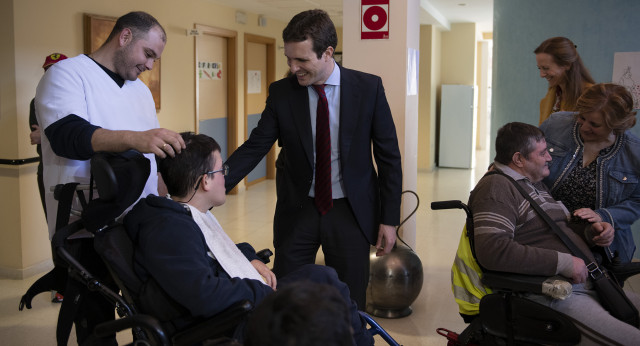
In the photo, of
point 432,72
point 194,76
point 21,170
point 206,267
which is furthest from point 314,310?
point 432,72

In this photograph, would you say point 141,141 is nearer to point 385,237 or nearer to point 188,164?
point 188,164

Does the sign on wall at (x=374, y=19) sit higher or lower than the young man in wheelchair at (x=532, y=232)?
higher

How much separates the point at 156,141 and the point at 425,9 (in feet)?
23.9

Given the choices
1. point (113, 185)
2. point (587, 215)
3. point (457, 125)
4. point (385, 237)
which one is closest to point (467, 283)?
point (385, 237)

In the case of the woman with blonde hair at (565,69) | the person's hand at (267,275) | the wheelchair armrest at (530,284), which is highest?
the woman with blonde hair at (565,69)

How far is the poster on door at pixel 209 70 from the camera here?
A: 7.48 m

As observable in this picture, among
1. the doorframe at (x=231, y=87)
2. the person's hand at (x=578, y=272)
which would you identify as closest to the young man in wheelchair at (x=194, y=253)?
the person's hand at (x=578, y=272)

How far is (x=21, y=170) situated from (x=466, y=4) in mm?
6344

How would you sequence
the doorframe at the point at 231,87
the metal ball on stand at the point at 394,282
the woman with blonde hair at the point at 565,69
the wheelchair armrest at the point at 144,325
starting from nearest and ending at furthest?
1. the wheelchair armrest at the point at 144,325
2. the woman with blonde hair at the point at 565,69
3. the metal ball on stand at the point at 394,282
4. the doorframe at the point at 231,87

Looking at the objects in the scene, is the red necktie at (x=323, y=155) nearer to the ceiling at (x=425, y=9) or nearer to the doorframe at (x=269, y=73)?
Result: the ceiling at (x=425, y=9)

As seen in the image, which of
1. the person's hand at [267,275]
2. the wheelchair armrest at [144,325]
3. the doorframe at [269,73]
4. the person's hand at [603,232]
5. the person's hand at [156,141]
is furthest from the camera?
the doorframe at [269,73]

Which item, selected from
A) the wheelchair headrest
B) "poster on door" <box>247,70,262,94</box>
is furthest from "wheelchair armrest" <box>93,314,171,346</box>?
"poster on door" <box>247,70,262,94</box>

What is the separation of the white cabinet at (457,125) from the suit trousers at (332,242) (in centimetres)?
884

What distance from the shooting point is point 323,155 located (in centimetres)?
248
